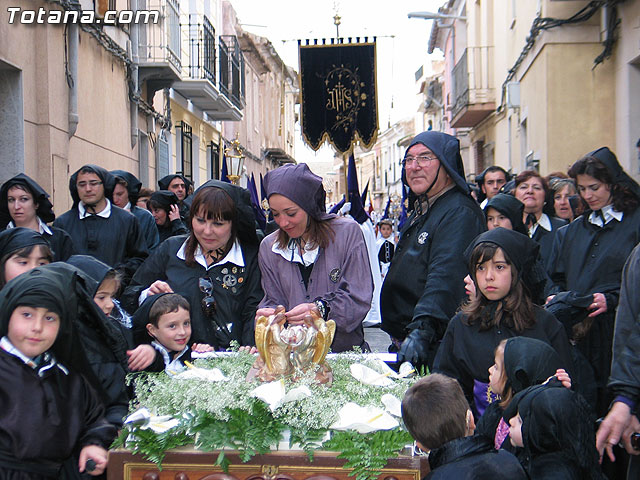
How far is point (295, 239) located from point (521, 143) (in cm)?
1232

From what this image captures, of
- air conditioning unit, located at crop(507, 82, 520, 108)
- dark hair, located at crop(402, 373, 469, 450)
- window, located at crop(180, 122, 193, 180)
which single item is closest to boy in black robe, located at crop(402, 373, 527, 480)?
dark hair, located at crop(402, 373, 469, 450)

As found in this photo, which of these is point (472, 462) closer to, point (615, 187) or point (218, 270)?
point (218, 270)

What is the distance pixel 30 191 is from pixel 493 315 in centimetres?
357

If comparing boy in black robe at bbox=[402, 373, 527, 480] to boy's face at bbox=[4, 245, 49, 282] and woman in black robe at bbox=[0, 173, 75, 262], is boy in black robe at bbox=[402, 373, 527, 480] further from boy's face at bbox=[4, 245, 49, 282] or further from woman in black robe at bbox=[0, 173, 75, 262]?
woman in black robe at bbox=[0, 173, 75, 262]

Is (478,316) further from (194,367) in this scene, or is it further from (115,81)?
(115,81)

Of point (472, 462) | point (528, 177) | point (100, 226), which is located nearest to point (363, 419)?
point (472, 462)

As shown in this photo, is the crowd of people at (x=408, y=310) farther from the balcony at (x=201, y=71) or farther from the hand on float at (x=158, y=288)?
the balcony at (x=201, y=71)

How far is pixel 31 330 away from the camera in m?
3.02

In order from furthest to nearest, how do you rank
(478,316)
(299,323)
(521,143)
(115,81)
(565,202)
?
(521,143) → (115,81) → (565,202) → (478,316) → (299,323)

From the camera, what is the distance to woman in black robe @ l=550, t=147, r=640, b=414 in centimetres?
482

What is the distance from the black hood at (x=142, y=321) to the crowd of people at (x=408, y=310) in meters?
0.01

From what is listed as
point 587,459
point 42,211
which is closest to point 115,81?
point 42,211

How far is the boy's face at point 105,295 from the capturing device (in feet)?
12.6

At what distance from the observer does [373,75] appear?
13070 mm
